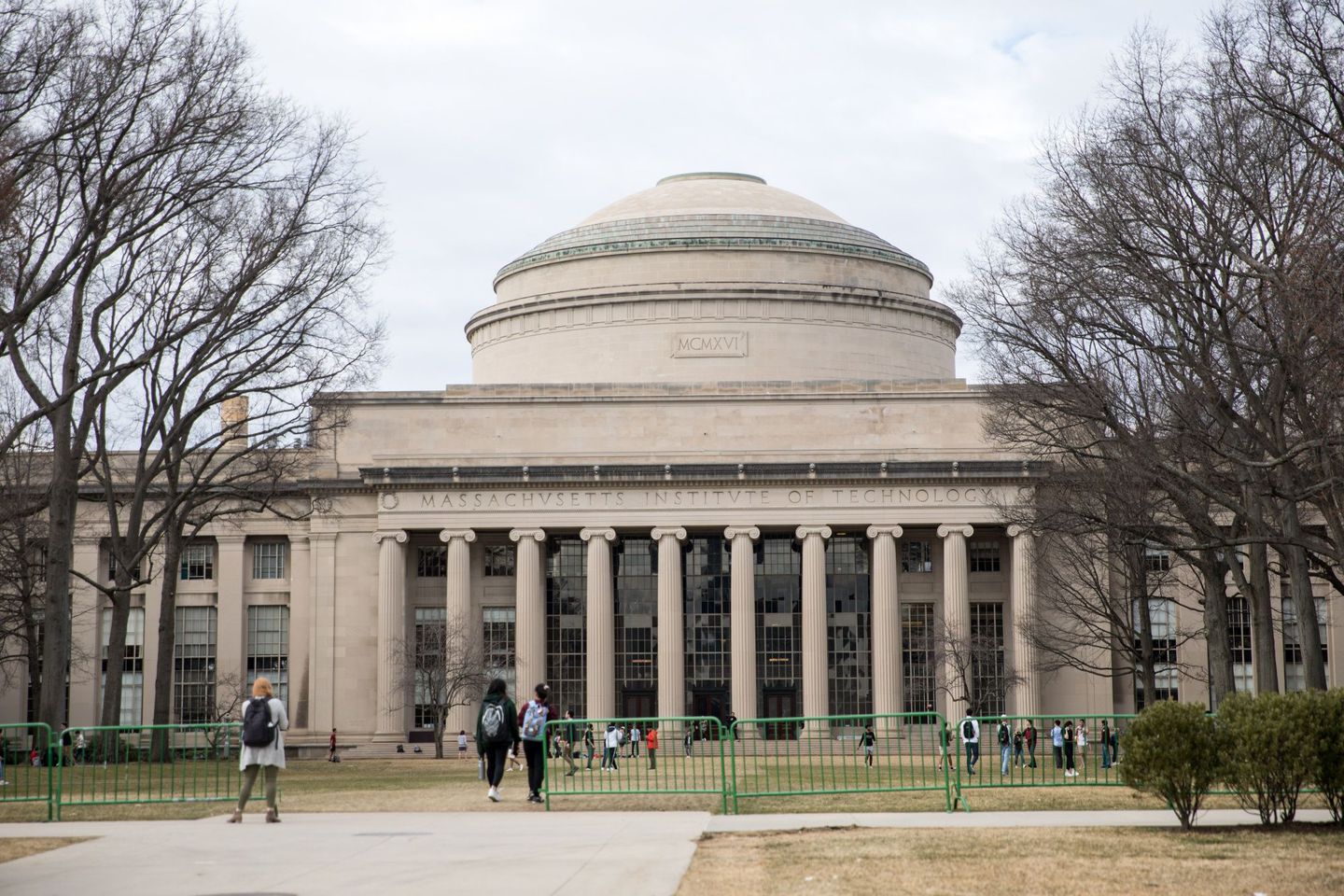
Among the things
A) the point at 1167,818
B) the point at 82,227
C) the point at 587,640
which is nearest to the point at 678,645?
the point at 587,640

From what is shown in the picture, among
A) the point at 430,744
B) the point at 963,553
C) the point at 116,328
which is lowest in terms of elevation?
the point at 430,744

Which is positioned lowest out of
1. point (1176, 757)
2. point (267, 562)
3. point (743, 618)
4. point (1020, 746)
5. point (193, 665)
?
point (1020, 746)

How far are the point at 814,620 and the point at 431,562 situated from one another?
16833mm

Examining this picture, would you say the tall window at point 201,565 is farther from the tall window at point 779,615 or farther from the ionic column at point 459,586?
the tall window at point 779,615

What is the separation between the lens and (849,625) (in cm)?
7081

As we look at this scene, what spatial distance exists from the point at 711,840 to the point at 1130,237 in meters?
18.2

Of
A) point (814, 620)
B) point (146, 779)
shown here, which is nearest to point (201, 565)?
point (814, 620)

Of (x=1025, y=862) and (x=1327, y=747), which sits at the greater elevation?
(x=1327, y=747)

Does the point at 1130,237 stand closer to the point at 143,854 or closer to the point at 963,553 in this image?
the point at 143,854

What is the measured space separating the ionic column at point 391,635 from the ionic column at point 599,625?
7523 millimetres

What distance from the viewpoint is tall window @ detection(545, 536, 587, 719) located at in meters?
70.1

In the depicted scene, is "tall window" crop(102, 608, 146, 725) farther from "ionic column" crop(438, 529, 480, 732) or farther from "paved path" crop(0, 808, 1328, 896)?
"paved path" crop(0, 808, 1328, 896)

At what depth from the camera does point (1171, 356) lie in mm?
36875

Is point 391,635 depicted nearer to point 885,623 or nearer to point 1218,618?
point 885,623
